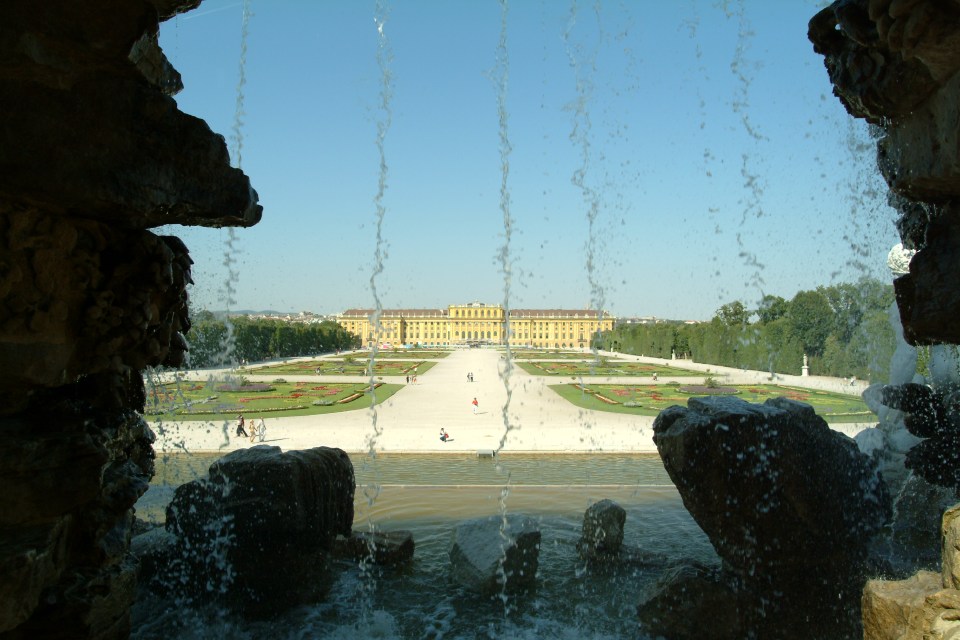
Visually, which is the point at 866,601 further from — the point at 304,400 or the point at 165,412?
the point at 304,400

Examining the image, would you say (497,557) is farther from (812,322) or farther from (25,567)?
(812,322)

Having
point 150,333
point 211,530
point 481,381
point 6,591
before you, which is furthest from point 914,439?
point 481,381

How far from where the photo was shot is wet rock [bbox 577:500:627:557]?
632 centimetres

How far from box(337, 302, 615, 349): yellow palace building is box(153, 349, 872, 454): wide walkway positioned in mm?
53202

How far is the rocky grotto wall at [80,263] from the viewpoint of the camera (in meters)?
2.74

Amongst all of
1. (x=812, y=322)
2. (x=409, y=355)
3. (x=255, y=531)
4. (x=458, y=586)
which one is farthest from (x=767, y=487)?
(x=409, y=355)

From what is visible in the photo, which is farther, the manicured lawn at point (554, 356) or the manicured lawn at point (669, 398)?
the manicured lawn at point (554, 356)

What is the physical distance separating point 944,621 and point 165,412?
744 inches

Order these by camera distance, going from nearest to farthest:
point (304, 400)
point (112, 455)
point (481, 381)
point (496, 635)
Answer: point (112, 455)
point (496, 635)
point (304, 400)
point (481, 381)

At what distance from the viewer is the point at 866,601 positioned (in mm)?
2467

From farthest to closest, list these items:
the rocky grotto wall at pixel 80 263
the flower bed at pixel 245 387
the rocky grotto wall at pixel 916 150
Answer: the flower bed at pixel 245 387
the rocky grotto wall at pixel 80 263
the rocky grotto wall at pixel 916 150

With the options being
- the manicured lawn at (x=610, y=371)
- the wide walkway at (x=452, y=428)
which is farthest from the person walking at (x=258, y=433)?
the manicured lawn at (x=610, y=371)

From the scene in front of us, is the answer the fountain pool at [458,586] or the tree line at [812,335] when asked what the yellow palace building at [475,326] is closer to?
the tree line at [812,335]

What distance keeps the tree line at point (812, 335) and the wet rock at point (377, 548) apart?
8226mm
